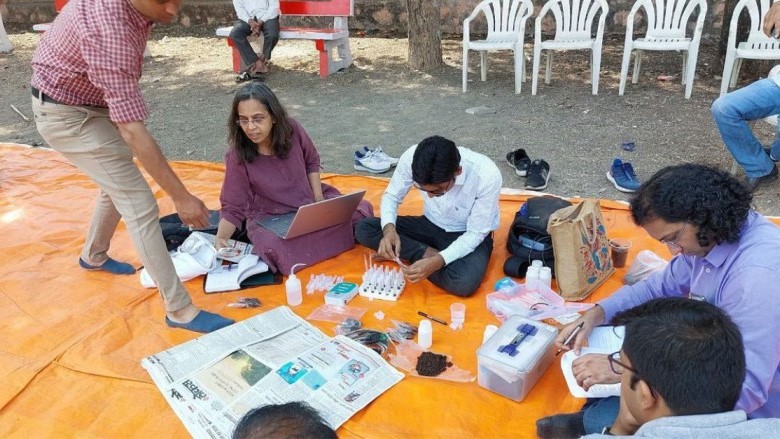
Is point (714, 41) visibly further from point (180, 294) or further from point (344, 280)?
point (180, 294)

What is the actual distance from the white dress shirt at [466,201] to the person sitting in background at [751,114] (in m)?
1.99

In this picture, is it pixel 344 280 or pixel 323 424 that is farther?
pixel 344 280

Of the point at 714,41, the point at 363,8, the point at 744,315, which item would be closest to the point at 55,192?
the point at 744,315

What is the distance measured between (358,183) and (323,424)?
10.3ft

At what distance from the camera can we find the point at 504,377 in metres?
2.11

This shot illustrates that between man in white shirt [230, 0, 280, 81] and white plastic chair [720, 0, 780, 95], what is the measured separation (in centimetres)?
531

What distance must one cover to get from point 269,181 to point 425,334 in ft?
4.40

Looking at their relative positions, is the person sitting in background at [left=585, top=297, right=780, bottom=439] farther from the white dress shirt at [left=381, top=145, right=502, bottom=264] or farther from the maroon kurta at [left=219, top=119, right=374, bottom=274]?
the maroon kurta at [left=219, top=119, right=374, bottom=274]

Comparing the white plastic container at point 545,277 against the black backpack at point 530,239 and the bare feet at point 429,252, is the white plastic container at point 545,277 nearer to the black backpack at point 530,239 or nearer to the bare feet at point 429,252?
the black backpack at point 530,239

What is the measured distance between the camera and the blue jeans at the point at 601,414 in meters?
1.82

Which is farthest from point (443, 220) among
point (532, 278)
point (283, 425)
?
point (283, 425)

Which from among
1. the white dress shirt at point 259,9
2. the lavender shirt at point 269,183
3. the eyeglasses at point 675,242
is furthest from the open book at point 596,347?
the white dress shirt at point 259,9

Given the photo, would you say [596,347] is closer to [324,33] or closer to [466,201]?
[466,201]

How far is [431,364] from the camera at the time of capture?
7.62 feet
